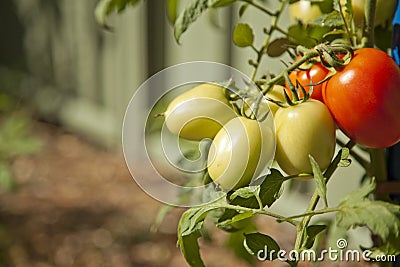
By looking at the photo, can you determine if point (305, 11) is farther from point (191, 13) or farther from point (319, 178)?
point (319, 178)

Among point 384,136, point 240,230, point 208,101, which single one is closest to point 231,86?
point 208,101

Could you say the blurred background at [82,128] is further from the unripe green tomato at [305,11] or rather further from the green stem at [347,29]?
the green stem at [347,29]

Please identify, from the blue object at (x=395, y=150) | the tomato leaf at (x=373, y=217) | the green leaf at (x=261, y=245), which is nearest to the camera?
the tomato leaf at (x=373, y=217)

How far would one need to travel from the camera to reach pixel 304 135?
0.60 meters

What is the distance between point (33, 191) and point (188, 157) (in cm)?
280

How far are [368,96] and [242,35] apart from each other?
21 cm

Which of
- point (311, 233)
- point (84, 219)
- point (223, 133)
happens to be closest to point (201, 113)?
point (223, 133)

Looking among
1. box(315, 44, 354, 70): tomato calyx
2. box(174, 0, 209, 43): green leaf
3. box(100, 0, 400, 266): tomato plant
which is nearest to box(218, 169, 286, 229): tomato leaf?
box(100, 0, 400, 266): tomato plant

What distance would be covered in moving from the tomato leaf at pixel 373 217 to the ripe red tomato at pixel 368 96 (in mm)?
60

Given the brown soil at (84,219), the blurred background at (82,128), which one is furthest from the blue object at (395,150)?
the brown soil at (84,219)

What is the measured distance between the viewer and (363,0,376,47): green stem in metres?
0.66

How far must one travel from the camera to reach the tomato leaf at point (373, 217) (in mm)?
530

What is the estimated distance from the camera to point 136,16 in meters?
3.42

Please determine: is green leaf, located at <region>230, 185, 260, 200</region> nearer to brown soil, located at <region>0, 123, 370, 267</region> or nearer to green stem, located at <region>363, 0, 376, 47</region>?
green stem, located at <region>363, 0, 376, 47</region>
